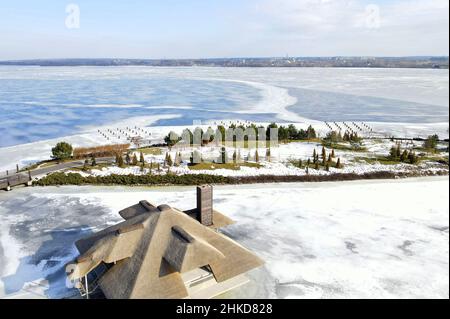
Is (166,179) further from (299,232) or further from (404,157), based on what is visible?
(404,157)

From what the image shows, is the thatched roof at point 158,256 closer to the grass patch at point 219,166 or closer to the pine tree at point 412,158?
the grass patch at point 219,166

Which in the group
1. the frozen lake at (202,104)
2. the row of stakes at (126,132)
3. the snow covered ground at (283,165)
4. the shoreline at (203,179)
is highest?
the frozen lake at (202,104)

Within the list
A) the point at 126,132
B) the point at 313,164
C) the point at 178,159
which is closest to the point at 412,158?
the point at 313,164

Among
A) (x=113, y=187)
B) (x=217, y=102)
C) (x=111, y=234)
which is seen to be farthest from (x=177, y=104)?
(x=111, y=234)

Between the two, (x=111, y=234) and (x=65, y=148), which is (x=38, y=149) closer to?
(x=65, y=148)

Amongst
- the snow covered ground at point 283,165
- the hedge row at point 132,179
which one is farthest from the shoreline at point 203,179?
the snow covered ground at point 283,165

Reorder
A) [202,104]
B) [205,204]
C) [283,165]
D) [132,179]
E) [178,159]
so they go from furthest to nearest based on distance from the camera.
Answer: [202,104] < [178,159] < [283,165] < [132,179] < [205,204]
